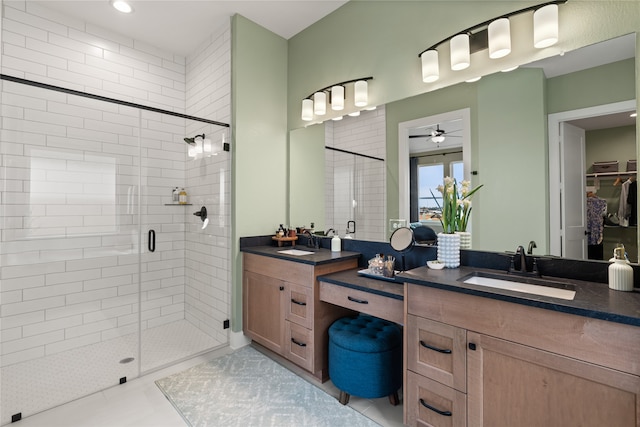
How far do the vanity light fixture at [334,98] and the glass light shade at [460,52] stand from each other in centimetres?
76

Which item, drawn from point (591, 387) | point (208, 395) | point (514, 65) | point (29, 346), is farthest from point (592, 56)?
point (29, 346)

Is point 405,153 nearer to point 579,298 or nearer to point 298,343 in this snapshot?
point 579,298

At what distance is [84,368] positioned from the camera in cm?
243

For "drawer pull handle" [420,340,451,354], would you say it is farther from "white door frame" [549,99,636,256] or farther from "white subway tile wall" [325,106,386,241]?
"white subway tile wall" [325,106,386,241]

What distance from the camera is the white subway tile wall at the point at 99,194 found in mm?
2318

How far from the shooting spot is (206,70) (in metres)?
3.33

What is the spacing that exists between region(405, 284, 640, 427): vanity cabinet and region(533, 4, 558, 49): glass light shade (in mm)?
1457

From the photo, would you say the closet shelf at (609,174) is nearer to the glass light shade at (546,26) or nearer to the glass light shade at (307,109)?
the glass light shade at (546,26)

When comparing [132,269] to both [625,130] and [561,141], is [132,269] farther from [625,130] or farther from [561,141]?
[625,130]

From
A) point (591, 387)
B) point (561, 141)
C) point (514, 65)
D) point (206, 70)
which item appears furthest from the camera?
point (206, 70)

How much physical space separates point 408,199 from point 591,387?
145 cm

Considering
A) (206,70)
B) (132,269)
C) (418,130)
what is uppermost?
(206,70)

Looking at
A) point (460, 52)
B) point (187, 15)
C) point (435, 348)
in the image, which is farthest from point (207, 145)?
point (435, 348)

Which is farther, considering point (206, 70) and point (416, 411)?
point (206, 70)
